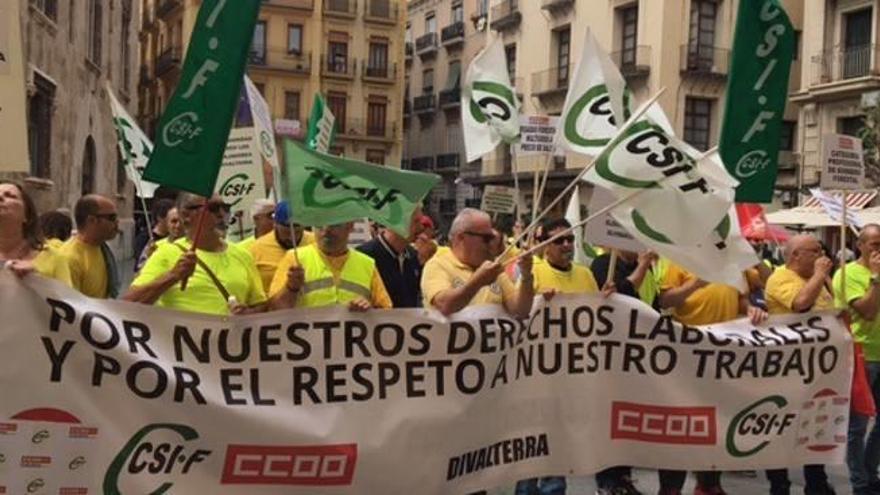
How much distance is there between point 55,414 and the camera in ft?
14.0

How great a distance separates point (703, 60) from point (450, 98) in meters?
22.0

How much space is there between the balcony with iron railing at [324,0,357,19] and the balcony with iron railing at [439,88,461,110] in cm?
640

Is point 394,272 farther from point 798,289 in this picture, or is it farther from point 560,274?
point 798,289

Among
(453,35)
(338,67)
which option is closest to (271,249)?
(453,35)

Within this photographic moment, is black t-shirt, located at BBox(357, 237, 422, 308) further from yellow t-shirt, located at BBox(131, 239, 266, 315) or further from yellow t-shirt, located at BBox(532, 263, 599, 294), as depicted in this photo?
yellow t-shirt, located at BBox(131, 239, 266, 315)

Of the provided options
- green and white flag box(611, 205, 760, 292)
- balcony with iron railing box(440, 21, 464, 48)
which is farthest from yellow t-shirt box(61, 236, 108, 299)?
balcony with iron railing box(440, 21, 464, 48)

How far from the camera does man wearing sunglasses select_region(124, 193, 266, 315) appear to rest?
189 inches

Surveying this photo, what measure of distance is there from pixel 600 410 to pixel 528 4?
3746 cm

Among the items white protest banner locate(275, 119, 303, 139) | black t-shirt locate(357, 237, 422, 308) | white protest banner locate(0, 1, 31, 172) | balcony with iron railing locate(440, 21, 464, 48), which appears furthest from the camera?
balcony with iron railing locate(440, 21, 464, 48)

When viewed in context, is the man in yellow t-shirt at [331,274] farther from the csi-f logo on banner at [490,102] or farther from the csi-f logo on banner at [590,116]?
the csi-f logo on banner at [490,102]

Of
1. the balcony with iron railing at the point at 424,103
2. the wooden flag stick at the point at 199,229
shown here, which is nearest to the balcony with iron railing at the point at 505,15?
the balcony with iron railing at the point at 424,103

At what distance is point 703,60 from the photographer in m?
34.2

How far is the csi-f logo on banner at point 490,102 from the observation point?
8.33 m

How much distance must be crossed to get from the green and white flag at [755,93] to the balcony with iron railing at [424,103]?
50904 millimetres
